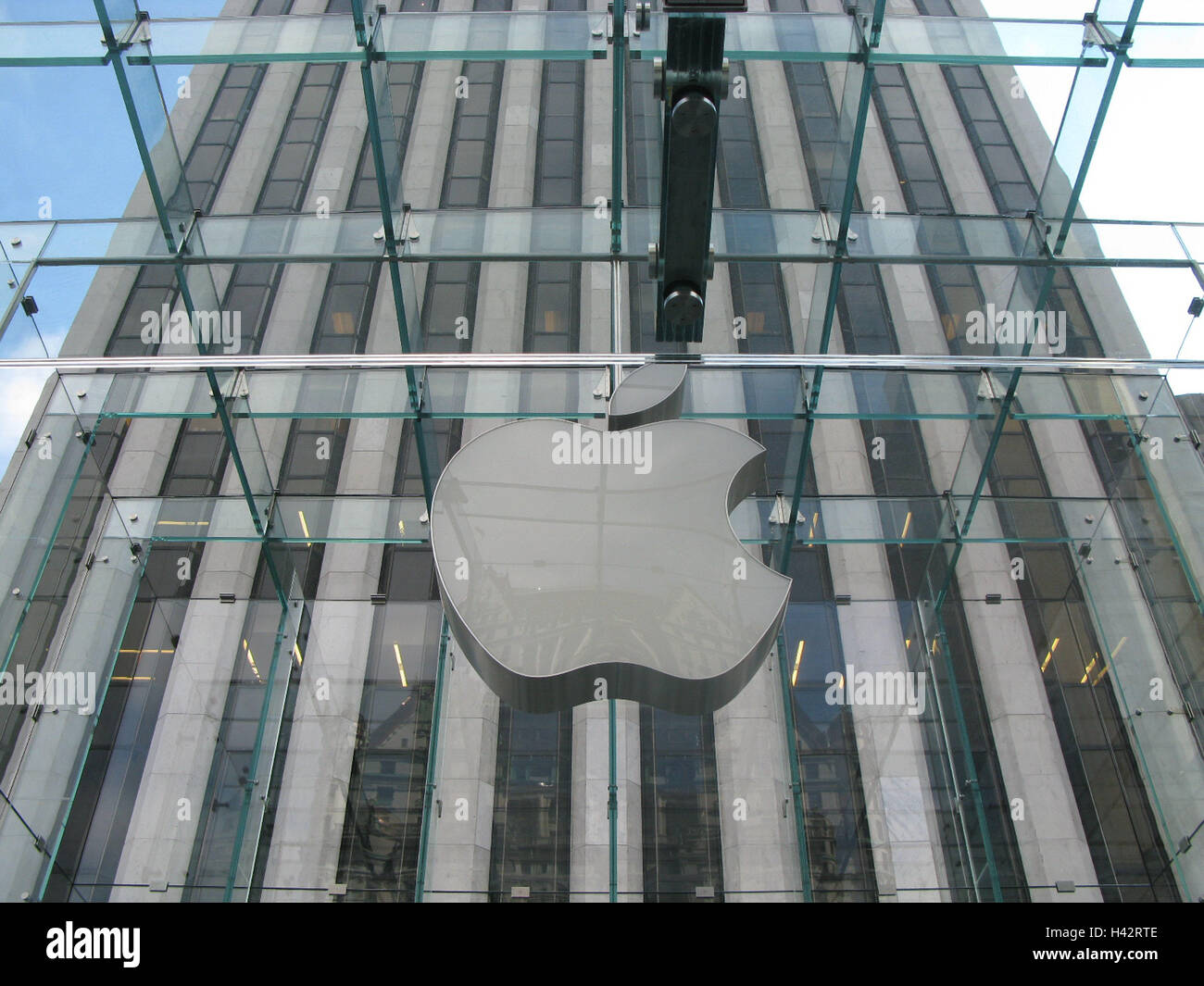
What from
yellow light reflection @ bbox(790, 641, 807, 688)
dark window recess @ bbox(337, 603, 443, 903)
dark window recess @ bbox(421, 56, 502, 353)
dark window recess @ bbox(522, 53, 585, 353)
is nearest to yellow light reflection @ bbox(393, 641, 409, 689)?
dark window recess @ bbox(337, 603, 443, 903)

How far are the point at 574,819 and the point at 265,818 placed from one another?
2860 millimetres

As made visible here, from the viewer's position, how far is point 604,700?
8.55 meters

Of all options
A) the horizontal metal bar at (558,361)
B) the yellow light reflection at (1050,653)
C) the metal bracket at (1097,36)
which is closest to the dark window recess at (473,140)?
the horizontal metal bar at (558,361)

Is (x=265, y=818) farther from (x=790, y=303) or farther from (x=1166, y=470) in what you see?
(x=1166, y=470)

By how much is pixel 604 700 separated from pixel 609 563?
2.36m

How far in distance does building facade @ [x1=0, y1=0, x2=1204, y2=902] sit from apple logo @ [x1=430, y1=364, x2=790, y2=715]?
7.21 ft

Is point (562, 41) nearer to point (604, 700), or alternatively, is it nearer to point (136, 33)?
point (136, 33)

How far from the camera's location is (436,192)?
56.0 ft

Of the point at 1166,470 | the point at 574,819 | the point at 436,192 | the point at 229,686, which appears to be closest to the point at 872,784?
the point at 574,819

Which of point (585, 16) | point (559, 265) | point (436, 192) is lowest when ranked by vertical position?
point (559, 265)

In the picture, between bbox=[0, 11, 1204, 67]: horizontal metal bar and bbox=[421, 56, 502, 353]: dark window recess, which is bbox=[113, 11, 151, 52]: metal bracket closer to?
bbox=[0, 11, 1204, 67]: horizontal metal bar

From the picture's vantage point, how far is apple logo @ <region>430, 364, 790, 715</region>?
6047mm

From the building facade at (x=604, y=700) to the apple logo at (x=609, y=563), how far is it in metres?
2.20
